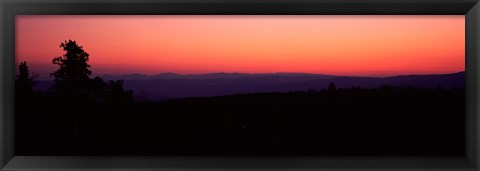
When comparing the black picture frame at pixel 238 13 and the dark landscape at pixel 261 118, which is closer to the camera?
the black picture frame at pixel 238 13

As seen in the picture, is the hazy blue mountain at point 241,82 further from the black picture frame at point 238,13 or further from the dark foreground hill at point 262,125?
the black picture frame at point 238,13

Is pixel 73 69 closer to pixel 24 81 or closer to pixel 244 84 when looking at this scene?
pixel 24 81

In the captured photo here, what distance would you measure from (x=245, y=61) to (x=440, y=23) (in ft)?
2.74

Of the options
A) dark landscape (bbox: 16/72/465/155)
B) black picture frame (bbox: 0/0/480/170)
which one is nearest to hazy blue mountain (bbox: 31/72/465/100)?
dark landscape (bbox: 16/72/465/155)

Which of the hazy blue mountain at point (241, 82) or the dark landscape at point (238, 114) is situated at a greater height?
the hazy blue mountain at point (241, 82)

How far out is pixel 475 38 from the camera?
5.68 feet

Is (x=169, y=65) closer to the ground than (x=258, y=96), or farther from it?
farther from it

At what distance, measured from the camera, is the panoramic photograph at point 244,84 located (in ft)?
6.41

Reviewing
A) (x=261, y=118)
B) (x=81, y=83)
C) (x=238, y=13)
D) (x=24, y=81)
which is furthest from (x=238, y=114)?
(x=24, y=81)

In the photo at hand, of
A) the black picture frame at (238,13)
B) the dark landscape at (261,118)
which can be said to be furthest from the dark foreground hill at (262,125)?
the black picture frame at (238,13)

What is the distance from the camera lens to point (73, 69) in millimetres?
2014

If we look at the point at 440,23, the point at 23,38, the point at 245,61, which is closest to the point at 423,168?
the point at 440,23

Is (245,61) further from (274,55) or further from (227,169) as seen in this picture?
(227,169)

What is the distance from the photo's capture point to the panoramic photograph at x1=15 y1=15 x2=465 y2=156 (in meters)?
1.96
